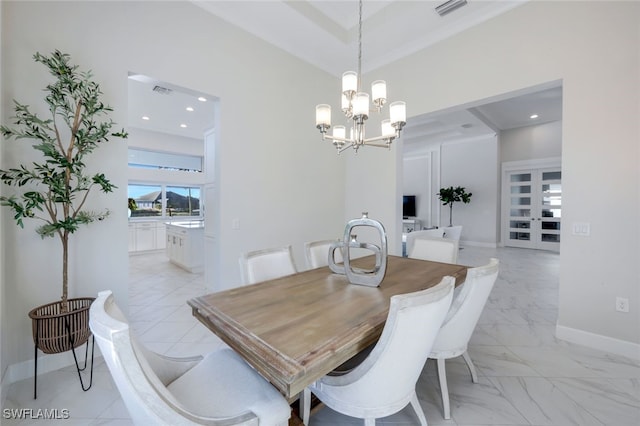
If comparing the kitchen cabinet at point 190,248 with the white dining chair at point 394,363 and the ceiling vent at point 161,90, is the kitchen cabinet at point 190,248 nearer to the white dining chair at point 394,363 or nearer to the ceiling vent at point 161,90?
the ceiling vent at point 161,90

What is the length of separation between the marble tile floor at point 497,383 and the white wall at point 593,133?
398 mm

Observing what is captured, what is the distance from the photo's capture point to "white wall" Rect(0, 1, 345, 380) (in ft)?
6.25

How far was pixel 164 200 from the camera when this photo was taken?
7.19m

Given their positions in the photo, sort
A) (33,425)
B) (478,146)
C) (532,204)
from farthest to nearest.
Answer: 1. (478,146)
2. (532,204)
3. (33,425)

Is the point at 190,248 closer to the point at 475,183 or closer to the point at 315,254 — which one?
the point at 315,254

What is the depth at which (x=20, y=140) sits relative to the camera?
188 centimetres

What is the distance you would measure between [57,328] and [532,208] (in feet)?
31.0

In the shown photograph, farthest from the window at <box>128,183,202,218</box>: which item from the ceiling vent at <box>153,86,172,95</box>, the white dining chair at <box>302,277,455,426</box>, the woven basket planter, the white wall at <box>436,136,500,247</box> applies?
the white wall at <box>436,136,500,247</box>

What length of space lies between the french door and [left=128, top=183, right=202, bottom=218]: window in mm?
9332

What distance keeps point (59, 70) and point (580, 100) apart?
4.29 meters

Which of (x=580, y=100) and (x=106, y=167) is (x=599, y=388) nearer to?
(x=580, y=100)

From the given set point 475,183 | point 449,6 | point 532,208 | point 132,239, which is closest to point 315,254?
point 449,6

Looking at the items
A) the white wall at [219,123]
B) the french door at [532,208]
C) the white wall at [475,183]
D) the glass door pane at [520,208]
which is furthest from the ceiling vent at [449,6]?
the glass door pane at [520,208]

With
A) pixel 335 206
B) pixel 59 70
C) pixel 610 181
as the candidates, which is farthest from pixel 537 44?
pixel 59 70
